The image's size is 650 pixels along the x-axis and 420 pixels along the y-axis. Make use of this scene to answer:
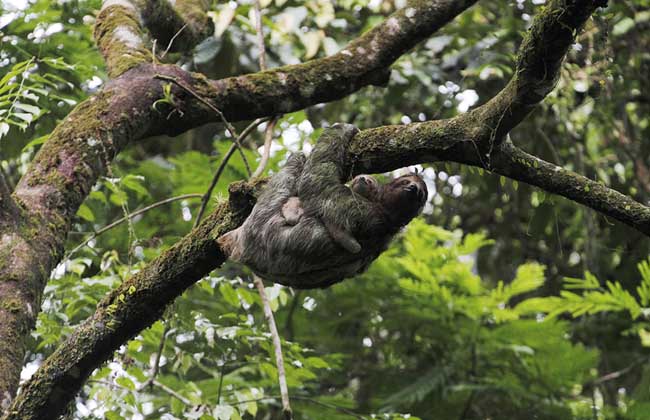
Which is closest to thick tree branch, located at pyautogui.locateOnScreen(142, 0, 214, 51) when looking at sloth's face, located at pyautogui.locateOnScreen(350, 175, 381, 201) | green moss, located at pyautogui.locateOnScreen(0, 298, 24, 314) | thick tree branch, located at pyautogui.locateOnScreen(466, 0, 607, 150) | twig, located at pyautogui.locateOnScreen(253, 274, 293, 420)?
sloth's face, located at pyautogui.locateOnScreen(350, 175, 381, 201)

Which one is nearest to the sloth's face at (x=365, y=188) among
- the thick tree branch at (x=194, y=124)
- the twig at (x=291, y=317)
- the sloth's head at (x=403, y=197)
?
the sloth's head at (x=403, y=197)

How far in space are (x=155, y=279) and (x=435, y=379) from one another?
436cm

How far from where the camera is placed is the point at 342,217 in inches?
194

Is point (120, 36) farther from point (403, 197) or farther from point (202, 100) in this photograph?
point (403, 197)

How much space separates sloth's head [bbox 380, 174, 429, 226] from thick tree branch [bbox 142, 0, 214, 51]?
2.31m

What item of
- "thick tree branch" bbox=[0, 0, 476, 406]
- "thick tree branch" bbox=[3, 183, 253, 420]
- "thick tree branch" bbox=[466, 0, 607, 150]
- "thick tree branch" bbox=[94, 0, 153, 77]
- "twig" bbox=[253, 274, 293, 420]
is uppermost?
"thick tree branch" bbox=[466, 0, 607, 150]

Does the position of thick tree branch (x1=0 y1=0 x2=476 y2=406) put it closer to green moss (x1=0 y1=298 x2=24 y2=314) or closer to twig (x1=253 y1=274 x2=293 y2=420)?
green moss (x1=0 y1=298 x2=24 y2=314)

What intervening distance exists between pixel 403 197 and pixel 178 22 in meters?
2.75

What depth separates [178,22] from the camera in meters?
6.68

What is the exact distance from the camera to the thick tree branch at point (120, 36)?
571 centimetres

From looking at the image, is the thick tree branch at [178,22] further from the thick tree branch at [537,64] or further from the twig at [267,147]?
the thick tree branch at [537,64]

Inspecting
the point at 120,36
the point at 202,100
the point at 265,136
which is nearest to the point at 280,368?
the point at 202,100

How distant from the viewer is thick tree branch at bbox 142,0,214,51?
656 centimetres

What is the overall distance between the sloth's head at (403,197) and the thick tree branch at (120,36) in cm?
202
